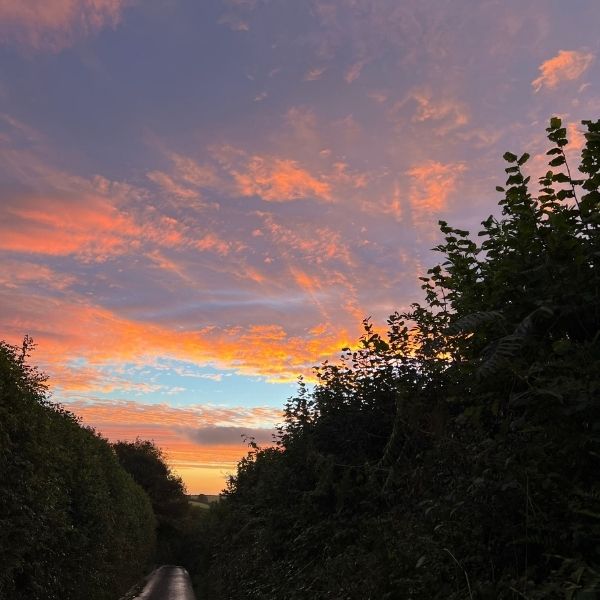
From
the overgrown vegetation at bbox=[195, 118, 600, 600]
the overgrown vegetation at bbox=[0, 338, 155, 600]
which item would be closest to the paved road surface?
the overgrown vegetation at bbox=[0, 338, 155, 600]

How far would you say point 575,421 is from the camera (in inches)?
165

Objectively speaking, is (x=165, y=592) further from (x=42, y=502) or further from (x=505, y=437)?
(x=505, y=437)

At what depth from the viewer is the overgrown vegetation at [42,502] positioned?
852cm

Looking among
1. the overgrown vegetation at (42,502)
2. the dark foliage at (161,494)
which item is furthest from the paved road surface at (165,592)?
the dark foliage at (161,494)

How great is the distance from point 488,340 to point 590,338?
1039 mm

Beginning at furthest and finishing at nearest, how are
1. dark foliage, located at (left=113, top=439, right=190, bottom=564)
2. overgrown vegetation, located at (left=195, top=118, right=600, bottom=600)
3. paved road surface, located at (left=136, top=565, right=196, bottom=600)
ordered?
1. dark foliage, located at (left=113, top=439, right=190, bottom=564)
2. paved road surface, located at (left=136, top=565, right=196, bottom=600)
3. overgrown vegetation, located at (left=195, top=118, right=600, bottom=600)

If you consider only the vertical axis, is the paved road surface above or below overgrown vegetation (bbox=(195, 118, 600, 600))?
below

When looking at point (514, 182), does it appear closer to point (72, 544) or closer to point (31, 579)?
point (31, 579)

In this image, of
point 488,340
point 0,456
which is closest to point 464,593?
point 488,340

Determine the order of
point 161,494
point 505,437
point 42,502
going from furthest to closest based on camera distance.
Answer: point 161,494 < point 42,502 < point 505,437

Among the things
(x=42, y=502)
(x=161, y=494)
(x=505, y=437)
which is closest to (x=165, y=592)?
(x=42, y=502)

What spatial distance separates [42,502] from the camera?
955cm

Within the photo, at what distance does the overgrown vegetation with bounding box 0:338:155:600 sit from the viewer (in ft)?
27.9

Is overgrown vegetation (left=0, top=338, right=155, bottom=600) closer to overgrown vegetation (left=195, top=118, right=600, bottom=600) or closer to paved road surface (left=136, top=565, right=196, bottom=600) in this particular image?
overgrown vegetation (left=195, top=118, right=600, bottom=600)
